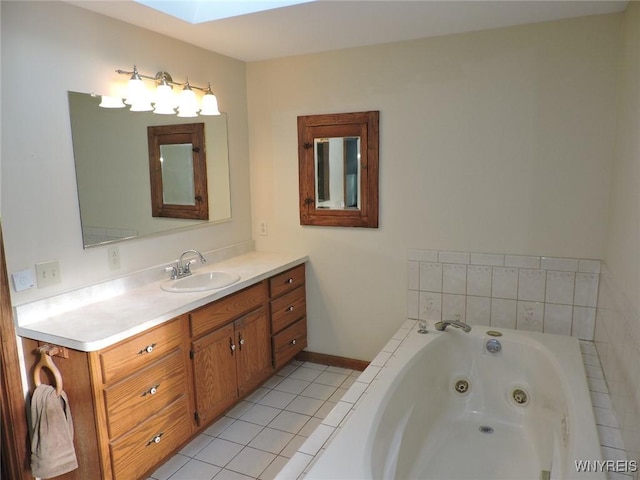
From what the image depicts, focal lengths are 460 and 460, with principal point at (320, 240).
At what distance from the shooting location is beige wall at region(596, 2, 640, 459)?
1679 millimetres

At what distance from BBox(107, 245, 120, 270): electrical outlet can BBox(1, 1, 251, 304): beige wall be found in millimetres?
29

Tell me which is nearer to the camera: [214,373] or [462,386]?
[214,373]

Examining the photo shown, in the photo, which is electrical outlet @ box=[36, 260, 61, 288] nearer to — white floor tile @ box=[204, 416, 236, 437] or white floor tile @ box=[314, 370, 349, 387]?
white floor tile @ box=[204, 416, 236, 437]

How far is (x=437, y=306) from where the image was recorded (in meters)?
3.07

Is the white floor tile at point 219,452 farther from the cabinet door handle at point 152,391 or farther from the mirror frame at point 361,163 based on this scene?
the mirror frame at point 361,163

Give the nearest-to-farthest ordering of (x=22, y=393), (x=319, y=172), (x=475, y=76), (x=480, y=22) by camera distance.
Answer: (x=22, y=393)
(x=480, y=22)
(x=475, y=76)
(x=319, y=172)

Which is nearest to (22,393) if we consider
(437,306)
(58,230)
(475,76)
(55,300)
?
(55,300)

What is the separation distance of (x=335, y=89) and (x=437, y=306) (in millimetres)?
1628

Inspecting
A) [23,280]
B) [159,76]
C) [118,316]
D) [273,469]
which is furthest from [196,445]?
[159,76]

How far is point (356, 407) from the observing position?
2006 mm

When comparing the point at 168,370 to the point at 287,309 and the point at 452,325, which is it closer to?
the point at 287,309

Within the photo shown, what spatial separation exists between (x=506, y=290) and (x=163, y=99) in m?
2.37

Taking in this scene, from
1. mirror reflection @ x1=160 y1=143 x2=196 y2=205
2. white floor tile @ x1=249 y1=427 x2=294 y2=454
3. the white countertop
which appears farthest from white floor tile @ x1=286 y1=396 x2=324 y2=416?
mirror reflection @ x1=160 y1=143 x2=196 y2=205

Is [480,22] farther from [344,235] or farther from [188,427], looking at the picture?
[188,427]
